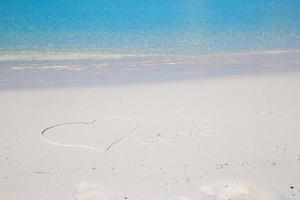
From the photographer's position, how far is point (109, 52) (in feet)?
43.1

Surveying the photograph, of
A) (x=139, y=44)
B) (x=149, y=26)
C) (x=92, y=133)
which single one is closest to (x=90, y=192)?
(x=92, y=133)

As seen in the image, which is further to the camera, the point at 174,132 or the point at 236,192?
the point at 174,132

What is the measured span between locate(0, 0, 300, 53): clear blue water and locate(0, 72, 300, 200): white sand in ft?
18.1

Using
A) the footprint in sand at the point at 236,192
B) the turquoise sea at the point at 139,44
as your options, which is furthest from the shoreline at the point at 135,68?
the footprint in sand at the point at 236,192

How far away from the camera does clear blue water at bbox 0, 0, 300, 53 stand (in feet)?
47.2

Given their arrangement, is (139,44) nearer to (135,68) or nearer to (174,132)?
(135,68)

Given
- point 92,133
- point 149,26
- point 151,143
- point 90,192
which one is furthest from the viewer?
point 149,26

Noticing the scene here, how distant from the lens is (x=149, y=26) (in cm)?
1870

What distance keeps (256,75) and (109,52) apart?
4.94m

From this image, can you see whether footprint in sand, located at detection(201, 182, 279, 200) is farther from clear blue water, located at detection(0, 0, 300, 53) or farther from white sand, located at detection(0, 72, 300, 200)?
clear blue water, located at detection(0, 0, 300, 53)

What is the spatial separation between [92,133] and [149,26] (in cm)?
1287

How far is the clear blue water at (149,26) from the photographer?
14398 mm

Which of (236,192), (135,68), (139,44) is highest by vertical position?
(139,44)

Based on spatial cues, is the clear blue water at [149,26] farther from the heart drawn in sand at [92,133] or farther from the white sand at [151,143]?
the heart drawn in sand at [92,133]
